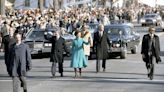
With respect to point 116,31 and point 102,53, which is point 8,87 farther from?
point 116,31

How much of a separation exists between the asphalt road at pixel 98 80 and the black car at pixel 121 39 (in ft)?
5.75

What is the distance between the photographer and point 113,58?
27188 millimetres

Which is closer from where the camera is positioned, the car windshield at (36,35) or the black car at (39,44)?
Result: the black car at (39,44)

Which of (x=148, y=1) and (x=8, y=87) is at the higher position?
(x=148, y=1)

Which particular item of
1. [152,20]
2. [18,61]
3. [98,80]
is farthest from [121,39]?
[152,20]

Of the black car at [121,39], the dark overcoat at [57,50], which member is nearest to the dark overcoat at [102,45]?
the dark overcoat at [57,50]

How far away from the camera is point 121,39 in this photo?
87.3ft

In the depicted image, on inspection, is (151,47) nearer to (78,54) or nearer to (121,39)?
(78,54)

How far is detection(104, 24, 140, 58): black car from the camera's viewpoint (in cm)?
2616

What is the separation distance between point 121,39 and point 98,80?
27.4ft

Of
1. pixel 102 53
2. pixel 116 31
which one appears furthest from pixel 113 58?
pixel 102 53

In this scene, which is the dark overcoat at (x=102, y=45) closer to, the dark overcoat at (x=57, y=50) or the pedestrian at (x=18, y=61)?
the dark overcoat at (x=57, y=50)

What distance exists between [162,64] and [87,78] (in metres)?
5.58

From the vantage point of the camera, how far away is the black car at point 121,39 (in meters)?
26.2
